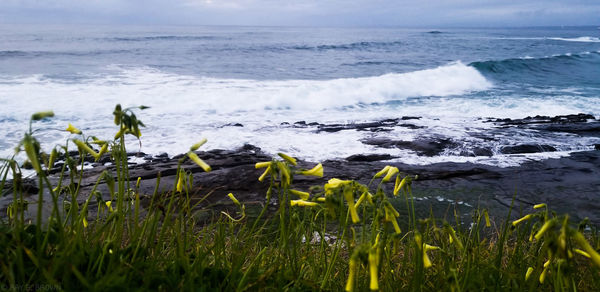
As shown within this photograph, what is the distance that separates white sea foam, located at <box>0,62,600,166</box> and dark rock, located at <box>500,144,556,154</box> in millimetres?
354

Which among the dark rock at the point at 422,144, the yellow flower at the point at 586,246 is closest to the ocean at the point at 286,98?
the dark rock at the point at 422,144

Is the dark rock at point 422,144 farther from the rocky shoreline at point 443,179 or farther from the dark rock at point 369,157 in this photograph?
the dark rock at point 369,157

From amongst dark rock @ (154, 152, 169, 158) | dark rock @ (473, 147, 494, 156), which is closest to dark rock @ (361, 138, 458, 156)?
dark rock @ (473, 147, 494, 156)

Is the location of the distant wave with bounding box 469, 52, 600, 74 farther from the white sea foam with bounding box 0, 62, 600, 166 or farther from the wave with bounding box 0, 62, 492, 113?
the white sea foam with bounding box 0, 62, 600, 166

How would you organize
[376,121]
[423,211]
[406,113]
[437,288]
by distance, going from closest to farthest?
[437,288], [423,211], [376,121], [406,113]

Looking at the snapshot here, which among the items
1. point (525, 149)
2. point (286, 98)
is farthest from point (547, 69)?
point (525, 149)

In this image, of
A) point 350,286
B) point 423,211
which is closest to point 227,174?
point 423,211

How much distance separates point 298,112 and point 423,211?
7.47 metres

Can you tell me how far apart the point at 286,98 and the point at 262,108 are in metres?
1.38

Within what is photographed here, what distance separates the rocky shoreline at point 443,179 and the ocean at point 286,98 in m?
0.36

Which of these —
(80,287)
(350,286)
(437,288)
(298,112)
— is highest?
(350,286)

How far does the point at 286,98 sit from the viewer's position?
1350 centimetres

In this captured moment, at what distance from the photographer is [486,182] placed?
5.89 m

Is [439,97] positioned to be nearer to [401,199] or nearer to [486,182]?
[486,182]
